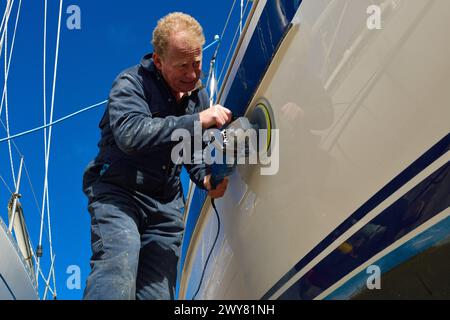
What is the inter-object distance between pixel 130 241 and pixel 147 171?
0.30 metres

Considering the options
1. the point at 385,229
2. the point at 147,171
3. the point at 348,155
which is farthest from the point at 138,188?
the point at 385,229

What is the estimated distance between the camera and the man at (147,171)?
1.81 metres

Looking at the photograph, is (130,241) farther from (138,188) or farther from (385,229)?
(385,229)

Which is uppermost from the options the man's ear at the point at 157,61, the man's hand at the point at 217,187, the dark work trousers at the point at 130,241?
the man's ear at the point at 157,61

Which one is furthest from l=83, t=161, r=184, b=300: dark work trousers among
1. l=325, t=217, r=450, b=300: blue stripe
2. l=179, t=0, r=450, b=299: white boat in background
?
l=325, t=217, r=450, b=300: blue stripe

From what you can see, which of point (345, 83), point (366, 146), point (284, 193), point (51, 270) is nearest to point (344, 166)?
point (366, 146)

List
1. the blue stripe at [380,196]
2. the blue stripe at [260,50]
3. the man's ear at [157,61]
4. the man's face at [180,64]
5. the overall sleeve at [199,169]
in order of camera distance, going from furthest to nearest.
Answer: the overall sleeve at [199,169] < the man's ear at [157,61] < the man's face at [180,64] < the blue stripe at [260,50] < the blue stripe at [380,196]

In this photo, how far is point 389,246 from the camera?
1.20 metres

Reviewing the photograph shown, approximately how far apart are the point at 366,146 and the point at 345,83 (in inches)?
6.8

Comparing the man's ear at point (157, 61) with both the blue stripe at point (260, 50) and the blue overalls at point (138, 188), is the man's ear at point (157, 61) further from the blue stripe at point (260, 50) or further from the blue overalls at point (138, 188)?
the blue stripe at point (260, 50)

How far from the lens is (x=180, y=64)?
6.48 ft

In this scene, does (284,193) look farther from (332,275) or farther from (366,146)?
(366,146)

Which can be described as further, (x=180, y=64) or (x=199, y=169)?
(x=199, y=169)

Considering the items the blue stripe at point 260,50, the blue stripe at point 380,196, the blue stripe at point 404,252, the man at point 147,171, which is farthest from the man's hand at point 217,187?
the blue stripe at point 404,252
